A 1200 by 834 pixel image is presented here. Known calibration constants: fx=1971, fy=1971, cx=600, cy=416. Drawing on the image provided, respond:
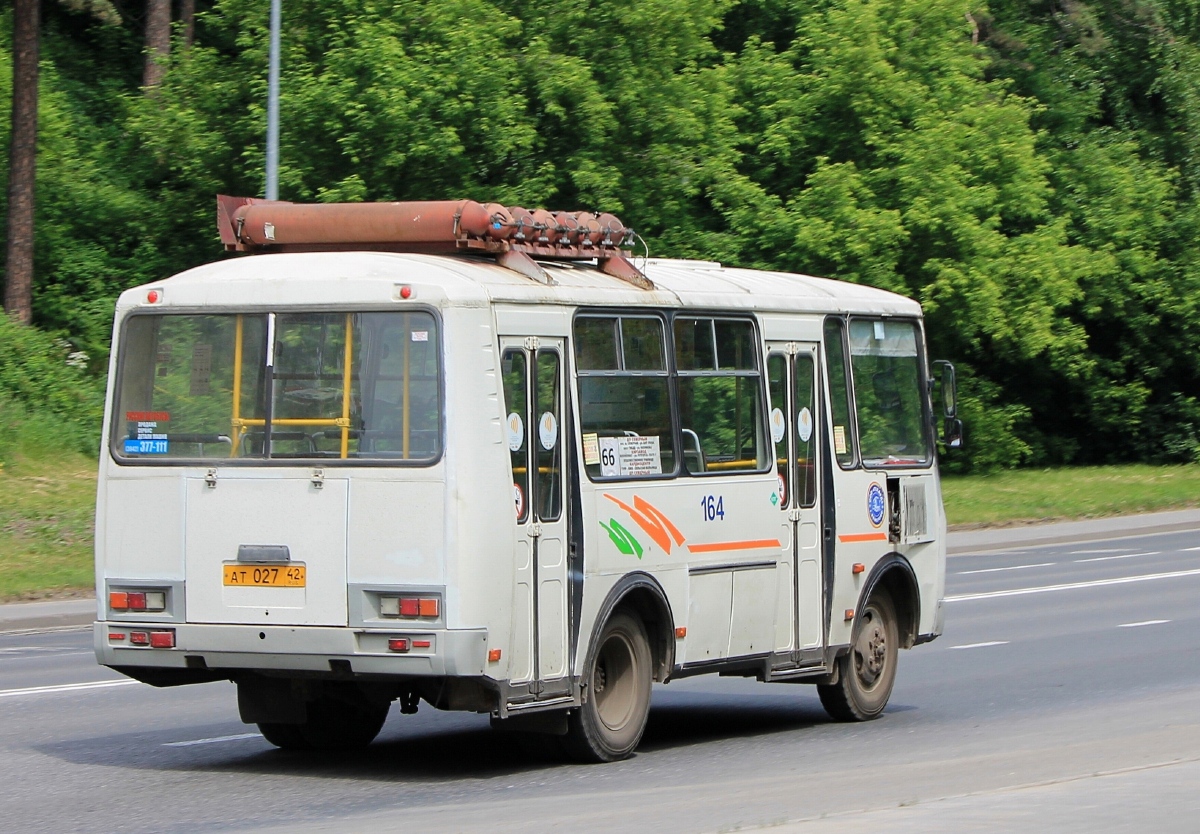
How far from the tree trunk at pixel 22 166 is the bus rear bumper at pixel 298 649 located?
23.9 meters

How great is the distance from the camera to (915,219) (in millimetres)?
34719

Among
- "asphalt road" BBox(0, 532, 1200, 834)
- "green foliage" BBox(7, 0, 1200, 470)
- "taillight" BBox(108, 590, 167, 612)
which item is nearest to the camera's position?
"asphalt road" BBox(0, 532, 1200, 834)

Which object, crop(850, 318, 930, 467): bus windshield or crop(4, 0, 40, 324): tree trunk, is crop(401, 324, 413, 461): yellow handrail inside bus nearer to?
crop(850, 318, 930, 467): bus windshield

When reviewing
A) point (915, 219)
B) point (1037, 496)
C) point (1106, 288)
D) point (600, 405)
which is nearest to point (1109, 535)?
point (1037, 496)

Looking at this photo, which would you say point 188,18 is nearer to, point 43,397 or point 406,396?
point 43,397

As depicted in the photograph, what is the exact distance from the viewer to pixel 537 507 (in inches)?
389

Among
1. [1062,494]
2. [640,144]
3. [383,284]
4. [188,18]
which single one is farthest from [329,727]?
[188,18]

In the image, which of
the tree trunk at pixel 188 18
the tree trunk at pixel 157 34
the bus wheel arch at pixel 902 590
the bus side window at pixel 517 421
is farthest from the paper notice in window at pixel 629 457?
the tree trunk at pixel 188 18

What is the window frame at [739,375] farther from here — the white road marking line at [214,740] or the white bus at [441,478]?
the white road marking line at [214,740]

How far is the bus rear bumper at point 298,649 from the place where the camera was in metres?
9.28

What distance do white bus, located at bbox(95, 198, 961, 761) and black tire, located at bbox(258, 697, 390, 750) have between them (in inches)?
Result: 0.6

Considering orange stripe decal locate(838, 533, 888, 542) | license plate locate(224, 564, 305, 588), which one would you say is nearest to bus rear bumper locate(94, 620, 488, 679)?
license plate locate(224, 564, 305, 588)

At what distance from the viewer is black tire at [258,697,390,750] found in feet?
35.9

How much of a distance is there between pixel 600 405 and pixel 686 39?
25.2 meters
